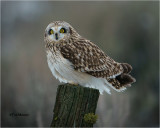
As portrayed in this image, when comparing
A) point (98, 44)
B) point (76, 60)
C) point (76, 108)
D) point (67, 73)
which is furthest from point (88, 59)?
point (98, 44)

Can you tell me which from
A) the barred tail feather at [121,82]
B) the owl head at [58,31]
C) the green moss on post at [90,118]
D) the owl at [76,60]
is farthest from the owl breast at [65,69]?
the green moss on post at [90,118]

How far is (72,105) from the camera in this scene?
14.8 ft

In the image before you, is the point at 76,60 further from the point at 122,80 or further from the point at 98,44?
the point at 98,44

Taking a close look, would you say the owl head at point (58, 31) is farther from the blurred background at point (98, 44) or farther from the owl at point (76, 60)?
the blurred background at point (98, 44)

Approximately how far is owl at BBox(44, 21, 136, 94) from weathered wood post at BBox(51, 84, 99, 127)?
0.81m

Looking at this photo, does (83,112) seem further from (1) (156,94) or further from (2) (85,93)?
(1) (156,94)

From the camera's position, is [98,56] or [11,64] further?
[11,64]

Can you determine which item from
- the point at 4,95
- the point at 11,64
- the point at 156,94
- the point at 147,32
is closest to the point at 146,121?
the point at 156,94

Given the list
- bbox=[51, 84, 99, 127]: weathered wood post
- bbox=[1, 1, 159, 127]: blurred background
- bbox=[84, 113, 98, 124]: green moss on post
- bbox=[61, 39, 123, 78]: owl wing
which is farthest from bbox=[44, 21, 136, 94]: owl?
bbox=[1, 1, 159, 127]: blurred background

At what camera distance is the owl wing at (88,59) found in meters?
5.34

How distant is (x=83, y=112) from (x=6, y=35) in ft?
50.7

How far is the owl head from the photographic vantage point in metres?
5.39

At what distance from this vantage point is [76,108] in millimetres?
4496

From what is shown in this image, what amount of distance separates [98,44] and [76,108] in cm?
1094
